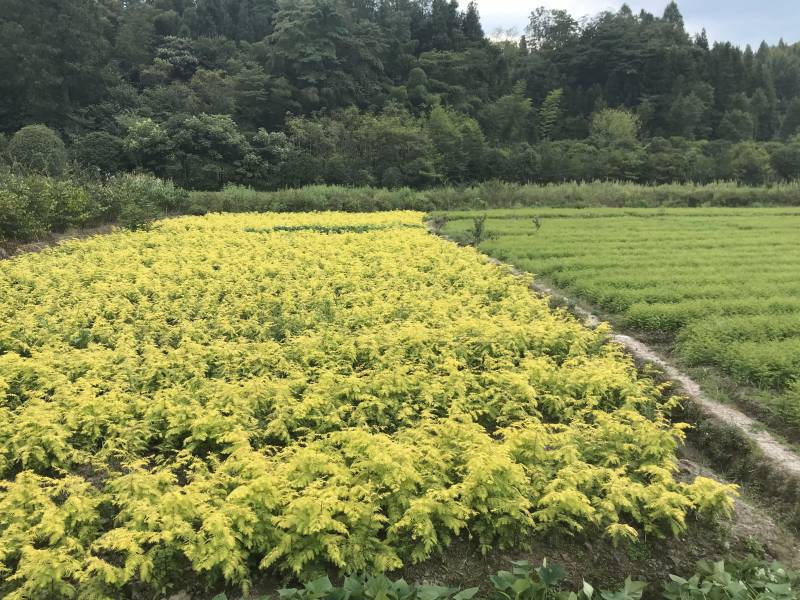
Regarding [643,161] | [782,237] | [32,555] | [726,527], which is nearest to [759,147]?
[643,161]

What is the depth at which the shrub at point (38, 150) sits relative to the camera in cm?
2545

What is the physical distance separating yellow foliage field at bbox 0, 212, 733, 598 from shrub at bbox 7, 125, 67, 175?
19741 mm

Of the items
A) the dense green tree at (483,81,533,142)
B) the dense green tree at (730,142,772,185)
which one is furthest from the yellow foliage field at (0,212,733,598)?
the dense green tree at (483,81,533,142)

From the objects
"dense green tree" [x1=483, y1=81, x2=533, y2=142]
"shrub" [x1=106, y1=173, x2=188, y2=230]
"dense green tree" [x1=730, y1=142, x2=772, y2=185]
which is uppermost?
"dense green tree" [x1=483, y1=81, x2=533, y2=142]

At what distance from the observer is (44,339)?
718 centimetres

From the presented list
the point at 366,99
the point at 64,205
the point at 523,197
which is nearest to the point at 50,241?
the point at 64,205

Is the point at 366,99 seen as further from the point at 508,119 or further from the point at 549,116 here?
the point at 549,116

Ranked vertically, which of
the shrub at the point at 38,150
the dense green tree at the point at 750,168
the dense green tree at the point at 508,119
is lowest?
the shrub at the point at 38,150

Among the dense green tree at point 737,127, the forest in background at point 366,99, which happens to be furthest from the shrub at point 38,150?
the dense green tree at point 737,127

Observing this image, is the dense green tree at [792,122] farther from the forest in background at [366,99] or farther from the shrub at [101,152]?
the shrub at [101,152]

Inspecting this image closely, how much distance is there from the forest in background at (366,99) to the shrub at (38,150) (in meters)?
0.11

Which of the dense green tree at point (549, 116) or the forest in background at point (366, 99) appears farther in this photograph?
the dense green tree at point (549, 116)

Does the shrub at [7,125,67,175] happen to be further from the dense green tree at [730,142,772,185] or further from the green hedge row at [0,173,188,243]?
the dense green tree at [730,142,772,185]

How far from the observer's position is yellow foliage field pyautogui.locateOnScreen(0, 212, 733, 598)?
3607mm
